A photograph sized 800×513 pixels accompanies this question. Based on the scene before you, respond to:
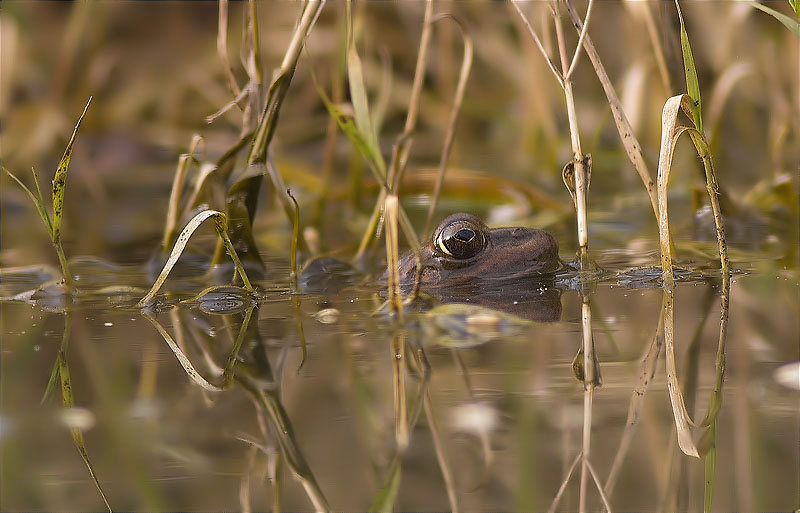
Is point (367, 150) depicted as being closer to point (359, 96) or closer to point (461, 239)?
point (359, 96)

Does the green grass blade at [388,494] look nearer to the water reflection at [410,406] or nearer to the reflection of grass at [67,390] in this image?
the water reflection at [410,406]

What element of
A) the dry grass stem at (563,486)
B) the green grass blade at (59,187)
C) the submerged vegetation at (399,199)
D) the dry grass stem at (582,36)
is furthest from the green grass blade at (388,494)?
the green grass blade at (59,187)

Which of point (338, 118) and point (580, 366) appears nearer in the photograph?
point (580, 366)

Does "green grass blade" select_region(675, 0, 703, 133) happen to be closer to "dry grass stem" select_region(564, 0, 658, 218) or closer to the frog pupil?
"dry grass stem" select_region(564, 0, 658, 218)

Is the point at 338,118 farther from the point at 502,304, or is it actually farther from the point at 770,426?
Answer: the point at 770,426

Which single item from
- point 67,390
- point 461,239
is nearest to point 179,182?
point 461,239

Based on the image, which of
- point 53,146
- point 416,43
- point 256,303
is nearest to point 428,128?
point 416,43
